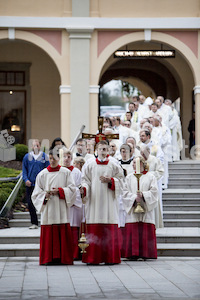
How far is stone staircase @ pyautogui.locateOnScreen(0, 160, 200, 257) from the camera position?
12562mm

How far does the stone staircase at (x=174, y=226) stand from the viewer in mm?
12562

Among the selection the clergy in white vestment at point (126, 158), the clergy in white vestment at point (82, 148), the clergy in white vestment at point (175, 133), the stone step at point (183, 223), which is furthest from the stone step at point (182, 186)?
the clergy in white vestment at point (126, 158)

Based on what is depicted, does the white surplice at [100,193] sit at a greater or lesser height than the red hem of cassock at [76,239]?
greater

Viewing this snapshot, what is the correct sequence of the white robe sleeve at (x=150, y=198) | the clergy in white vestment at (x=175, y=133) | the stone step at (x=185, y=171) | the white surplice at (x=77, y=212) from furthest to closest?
the clergy in white vestment at (x=175, y=133), the stone step at (x=185, y=171), the white surplice at (x=77, y=212), the white robe sleeve at (x=150, y=198)

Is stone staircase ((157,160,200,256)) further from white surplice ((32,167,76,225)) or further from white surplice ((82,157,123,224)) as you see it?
white surplice ((32,167,76,225))

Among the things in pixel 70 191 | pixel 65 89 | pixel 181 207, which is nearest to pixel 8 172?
pixel 65 89

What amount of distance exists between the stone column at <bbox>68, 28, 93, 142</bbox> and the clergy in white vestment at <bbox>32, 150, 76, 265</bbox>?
30.9 feet

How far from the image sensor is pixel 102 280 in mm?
9711

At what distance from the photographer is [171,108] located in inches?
796

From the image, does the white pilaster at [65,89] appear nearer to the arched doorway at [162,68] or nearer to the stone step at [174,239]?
the arched doorway at [162,68]

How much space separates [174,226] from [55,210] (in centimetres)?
420

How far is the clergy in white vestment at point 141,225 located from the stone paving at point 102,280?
220mm

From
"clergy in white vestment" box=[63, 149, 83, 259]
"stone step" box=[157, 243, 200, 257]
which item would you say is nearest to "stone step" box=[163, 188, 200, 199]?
"stone step" box=[157, 243, 200, 257]

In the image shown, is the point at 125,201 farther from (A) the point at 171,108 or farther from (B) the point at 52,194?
(A) the point at 171,108
